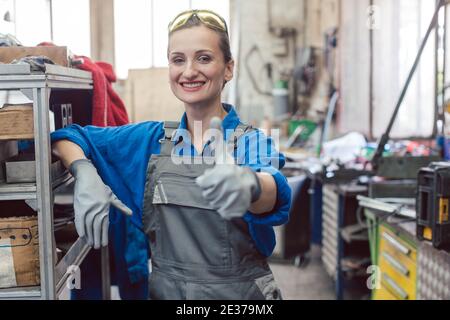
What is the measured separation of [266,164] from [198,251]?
0.28 metres

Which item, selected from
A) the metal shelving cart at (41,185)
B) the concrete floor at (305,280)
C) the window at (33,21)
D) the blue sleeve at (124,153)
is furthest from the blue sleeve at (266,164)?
the window at (33,21)

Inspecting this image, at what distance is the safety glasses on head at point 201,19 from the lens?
4.45ft

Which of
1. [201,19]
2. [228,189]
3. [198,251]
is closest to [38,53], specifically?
[201,19]

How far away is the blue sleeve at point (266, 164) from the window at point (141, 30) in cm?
616

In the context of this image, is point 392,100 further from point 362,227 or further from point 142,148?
point 142,148

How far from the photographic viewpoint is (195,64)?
134cm

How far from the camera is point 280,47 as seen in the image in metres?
7.45

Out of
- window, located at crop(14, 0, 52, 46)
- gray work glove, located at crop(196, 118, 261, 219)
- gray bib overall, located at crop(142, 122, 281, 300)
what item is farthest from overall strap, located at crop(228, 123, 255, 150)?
window, located at crop(14, 0, 52, 46)

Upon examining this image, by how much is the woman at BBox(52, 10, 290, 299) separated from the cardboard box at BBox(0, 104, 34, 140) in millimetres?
82

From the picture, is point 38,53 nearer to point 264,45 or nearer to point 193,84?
point 193,84

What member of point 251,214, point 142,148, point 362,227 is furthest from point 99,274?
point 362,227

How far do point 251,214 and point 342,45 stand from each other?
444cm

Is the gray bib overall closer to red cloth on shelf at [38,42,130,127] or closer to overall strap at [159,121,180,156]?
overall strap at [159,121,180,156]

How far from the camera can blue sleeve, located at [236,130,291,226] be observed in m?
1.19
